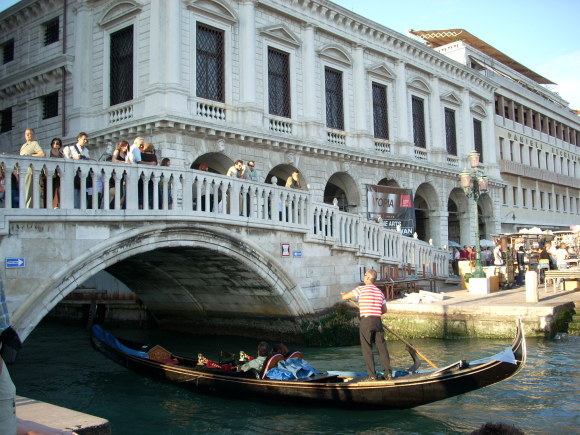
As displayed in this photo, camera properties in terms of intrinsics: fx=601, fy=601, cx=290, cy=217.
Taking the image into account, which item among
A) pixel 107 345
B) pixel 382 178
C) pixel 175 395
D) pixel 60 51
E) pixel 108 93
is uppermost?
pixel 60 51

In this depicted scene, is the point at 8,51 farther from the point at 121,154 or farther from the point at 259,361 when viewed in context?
the point at 259,361

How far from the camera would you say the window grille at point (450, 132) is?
22.8 meters

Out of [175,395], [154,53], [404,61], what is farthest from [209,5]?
[175,395]

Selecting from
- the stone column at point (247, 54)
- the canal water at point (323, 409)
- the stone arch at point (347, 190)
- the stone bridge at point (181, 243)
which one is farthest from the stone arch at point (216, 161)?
the canal water at point (323, 409)

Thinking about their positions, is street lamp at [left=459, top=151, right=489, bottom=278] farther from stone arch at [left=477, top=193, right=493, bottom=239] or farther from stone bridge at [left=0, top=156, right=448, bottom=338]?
stone arch at [left=477, top=193, right=493, bottom=239]

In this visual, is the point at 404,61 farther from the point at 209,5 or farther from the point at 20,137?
the point at 20,137

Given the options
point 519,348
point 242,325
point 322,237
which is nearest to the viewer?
point 519,348

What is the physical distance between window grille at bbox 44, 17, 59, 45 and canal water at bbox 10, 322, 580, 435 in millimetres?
9595

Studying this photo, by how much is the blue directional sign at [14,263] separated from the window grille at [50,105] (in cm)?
1012

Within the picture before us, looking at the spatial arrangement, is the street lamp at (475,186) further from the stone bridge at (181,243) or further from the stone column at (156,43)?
the stone column at (156,43)

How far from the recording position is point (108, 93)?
48.6 feet

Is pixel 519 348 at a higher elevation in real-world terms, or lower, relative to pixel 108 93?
lower

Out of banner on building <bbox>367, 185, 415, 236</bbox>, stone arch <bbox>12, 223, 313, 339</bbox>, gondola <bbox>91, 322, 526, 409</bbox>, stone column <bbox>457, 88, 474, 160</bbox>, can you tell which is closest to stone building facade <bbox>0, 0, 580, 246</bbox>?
stone column <bbox>457, 88, 474, 160</bbox>

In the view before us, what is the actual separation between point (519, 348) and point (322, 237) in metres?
5.58
